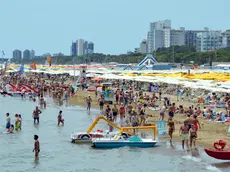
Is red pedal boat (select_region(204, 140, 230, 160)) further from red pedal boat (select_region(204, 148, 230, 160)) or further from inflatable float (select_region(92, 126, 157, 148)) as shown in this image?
inflatable float (select_region(92, 126, 157, 148))

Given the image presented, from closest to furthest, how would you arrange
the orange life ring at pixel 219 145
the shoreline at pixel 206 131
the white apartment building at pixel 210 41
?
the orange life ring at pixel 219 145 → the shoreline at pixel 206 131 → the white apartment building at pixel 210 41

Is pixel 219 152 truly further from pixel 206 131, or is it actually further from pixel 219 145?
pixel 206 131

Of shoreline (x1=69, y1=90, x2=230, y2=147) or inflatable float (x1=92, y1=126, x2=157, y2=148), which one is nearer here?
inflatable float (x1=92, y1=126, x2=157, y2=148)

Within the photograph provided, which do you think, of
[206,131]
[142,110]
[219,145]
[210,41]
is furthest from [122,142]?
[210,41]

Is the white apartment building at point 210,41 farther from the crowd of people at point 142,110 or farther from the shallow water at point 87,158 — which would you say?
the shallow water at point 87,158

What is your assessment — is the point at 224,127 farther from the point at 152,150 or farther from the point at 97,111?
the point at 97,111

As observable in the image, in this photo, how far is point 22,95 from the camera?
48.0 m

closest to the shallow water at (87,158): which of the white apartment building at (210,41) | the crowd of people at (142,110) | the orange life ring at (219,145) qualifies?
the orange life ring at (219,145)

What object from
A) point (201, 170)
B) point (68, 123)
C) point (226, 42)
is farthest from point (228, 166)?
point (226, 42)

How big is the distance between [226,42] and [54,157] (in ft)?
535

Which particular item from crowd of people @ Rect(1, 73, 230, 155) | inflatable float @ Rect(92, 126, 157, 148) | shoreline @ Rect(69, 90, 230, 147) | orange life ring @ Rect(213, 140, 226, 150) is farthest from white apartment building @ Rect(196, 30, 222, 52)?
orange life ring @ Rect(213, 140, 226, 150)

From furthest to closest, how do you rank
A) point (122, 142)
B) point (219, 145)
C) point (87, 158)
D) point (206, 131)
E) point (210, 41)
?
point (210, 41) < point (206, 131) < point (122, 142) < point (87, 158) < point (219, 145)

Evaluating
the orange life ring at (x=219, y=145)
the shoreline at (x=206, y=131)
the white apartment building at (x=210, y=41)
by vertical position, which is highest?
the white apartment building at (x=210, y=41)

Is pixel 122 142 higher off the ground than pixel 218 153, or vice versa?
pixel 218 153
